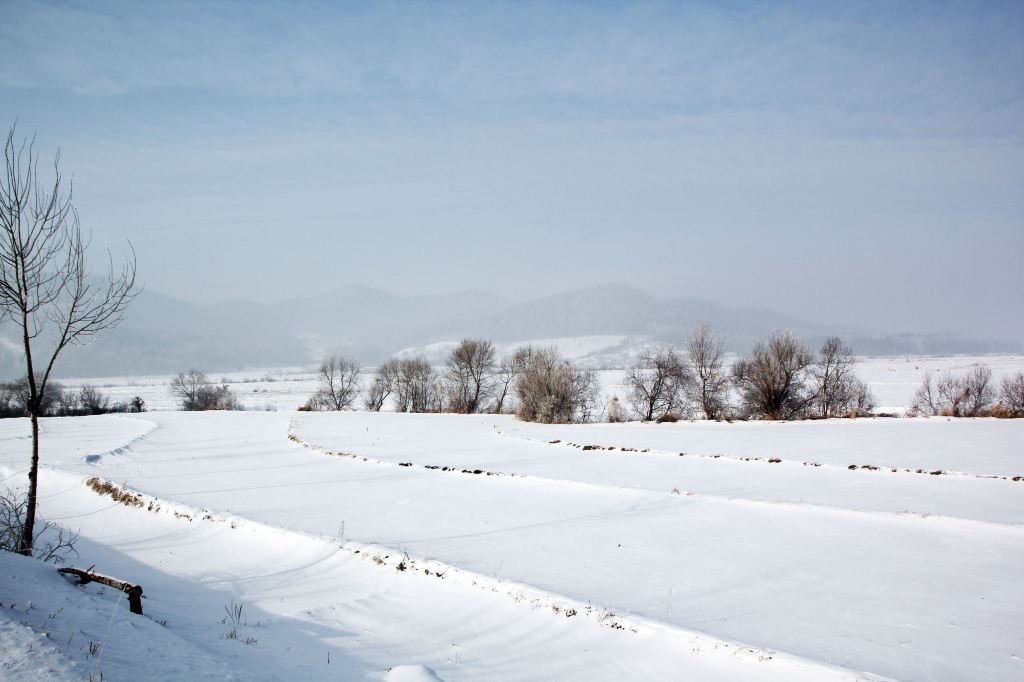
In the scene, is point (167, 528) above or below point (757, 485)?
below

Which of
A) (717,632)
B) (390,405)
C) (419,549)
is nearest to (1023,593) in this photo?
(717,632)

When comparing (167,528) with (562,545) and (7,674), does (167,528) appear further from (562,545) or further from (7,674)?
(7,674)

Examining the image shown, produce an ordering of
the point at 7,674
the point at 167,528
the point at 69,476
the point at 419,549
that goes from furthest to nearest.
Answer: the point at 69,476, the point at 167,528, the point at 419,549, the point at 7,674

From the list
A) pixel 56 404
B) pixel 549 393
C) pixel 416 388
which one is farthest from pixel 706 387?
pixel 56 404

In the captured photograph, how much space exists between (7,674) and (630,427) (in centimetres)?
3582

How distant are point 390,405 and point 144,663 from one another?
3331 inches

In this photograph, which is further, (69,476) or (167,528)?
(69,476)

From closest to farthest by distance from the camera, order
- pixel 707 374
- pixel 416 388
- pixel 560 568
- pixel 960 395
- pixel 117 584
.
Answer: pixel 117 584 → pixel 560 568 → pixel 960 395 → pixel 707 374 → pixel 416 388

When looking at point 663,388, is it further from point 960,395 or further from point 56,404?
point 56,404

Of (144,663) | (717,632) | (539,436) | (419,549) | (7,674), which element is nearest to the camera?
(7,674)

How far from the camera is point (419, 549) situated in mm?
12758

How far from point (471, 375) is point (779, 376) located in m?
34.2

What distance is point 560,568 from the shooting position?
1121 cm

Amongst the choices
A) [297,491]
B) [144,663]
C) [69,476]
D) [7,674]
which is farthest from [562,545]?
[69,476]
